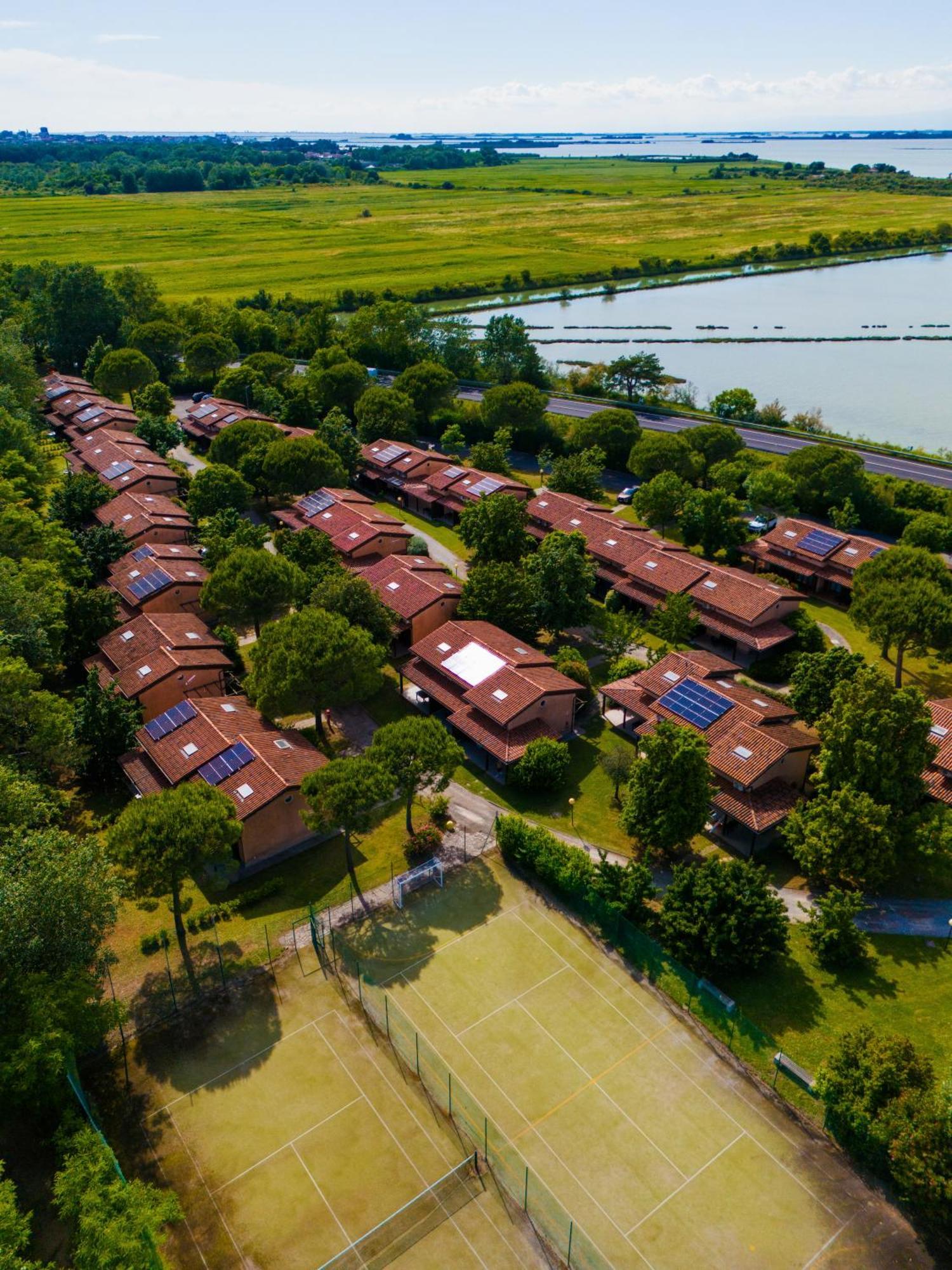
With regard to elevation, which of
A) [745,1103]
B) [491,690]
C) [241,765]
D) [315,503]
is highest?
[315,503]

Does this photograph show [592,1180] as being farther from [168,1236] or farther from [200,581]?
[200,581]

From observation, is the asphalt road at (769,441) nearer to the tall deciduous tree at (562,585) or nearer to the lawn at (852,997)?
the tall deciduous tree at (562,585)

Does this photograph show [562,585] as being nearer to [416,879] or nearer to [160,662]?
[416,879]

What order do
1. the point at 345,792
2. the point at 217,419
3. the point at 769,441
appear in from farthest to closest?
the point at 769,441, the point at 217,419, the point at 345,792

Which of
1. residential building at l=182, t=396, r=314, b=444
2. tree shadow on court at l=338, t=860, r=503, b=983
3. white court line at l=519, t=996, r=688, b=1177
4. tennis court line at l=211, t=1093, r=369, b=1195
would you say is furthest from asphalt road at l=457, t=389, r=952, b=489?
tennis court line at l=211, t=1093, r=369, b=1195

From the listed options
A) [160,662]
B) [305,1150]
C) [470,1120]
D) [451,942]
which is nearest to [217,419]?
[160,662]

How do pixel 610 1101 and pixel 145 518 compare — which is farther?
pixel 145 518

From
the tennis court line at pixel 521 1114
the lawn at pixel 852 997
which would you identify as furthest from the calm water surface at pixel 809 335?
the tennis court line at pixel 521 1114

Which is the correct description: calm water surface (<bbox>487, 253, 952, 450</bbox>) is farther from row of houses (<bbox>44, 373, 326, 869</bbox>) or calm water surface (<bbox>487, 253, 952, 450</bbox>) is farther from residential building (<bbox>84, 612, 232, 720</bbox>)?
residential building (<bbox>84, 612, 232, 720</bbox>)
